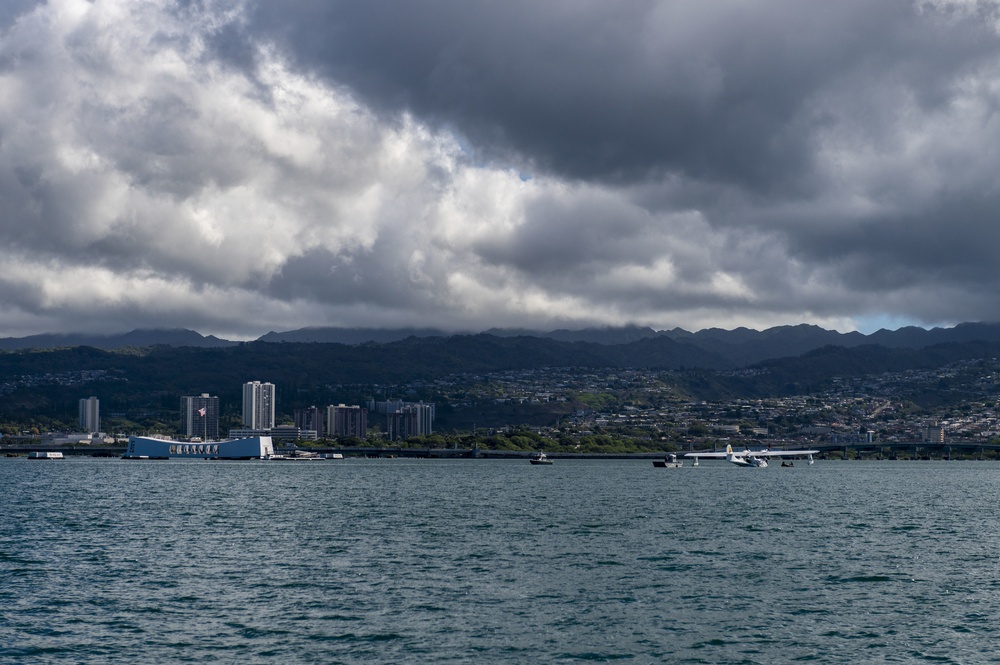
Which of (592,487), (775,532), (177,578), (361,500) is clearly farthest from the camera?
(592,487)

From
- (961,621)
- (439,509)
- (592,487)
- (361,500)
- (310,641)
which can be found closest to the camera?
(310,641)

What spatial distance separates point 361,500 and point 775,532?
54.7m

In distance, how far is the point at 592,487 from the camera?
15788 centimetres

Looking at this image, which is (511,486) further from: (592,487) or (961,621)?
(961,621)

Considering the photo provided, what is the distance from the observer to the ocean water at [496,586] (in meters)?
40.0

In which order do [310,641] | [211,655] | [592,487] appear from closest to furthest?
[211,655] → [310,641] → [592,487]

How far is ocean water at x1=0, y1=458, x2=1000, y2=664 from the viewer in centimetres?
4000

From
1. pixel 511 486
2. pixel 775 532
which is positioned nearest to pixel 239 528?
pixel 775 532

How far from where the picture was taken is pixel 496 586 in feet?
176

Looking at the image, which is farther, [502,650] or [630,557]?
[630,557]

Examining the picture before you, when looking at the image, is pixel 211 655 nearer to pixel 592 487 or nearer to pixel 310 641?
pixel 310 641

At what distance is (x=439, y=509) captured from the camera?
10581cm

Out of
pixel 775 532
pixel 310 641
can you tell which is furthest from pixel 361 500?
pixel 310 641

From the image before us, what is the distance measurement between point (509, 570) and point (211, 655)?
942 inches
